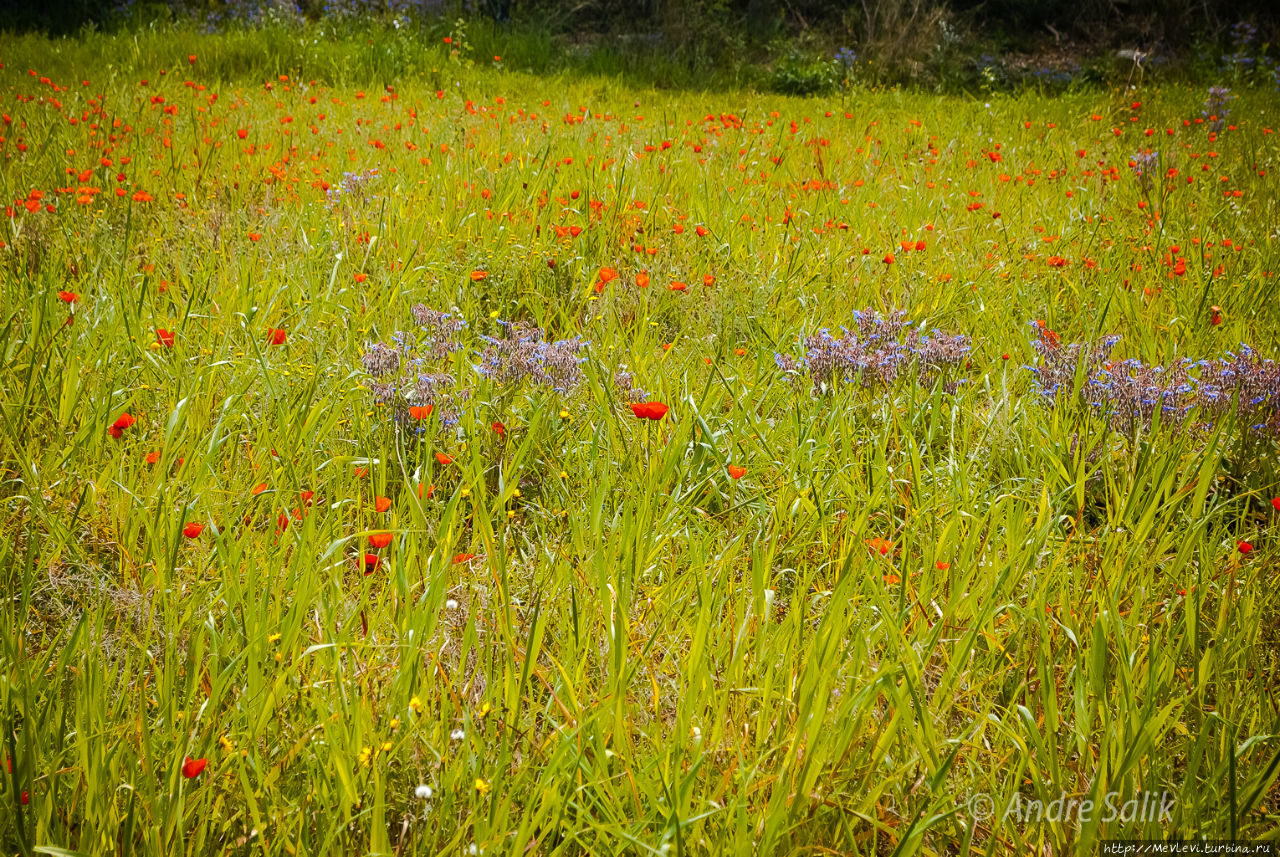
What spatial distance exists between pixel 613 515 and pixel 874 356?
1.08 metres

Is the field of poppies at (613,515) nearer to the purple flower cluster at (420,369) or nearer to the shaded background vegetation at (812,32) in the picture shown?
the purple flower cluster at (420,369)

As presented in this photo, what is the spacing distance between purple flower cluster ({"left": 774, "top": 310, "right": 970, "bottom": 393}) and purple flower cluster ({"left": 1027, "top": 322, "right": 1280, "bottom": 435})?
0.87ft

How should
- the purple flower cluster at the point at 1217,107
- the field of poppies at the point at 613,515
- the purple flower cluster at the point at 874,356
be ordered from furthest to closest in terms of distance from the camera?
the purple flower cluster at the point at 1217,107, the purple flower cluster at the point at 874,356, the field of poppies at the point at 613,515

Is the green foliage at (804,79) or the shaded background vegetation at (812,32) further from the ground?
the shaded background vegetation at (812,32)

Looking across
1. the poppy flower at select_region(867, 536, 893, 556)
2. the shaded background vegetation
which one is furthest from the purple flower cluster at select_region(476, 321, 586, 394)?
the shaded background vegetation

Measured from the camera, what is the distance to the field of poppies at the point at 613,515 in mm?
1182

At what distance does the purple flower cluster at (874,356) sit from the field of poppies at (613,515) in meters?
0.02

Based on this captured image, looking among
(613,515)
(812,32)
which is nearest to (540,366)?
(613,515)

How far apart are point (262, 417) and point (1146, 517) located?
7.00ft

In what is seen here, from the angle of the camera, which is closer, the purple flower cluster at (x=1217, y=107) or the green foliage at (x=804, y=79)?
the purple flower cluster at (x=1217, y=107)

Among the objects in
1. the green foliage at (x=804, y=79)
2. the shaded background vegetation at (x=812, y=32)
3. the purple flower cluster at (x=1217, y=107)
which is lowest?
the purple flower cluster at (x=1217, y=107)

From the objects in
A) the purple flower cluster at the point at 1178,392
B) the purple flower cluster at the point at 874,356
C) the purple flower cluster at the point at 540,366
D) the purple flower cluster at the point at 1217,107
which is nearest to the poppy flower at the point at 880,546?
the purple flower cluster at the point at 874,356

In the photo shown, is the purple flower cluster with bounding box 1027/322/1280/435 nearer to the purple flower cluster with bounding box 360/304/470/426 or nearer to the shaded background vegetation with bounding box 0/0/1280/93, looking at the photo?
the purple flower cluster with bounding box 360/304/470/426

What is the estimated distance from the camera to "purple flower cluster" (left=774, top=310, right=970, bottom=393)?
93.4 inches
